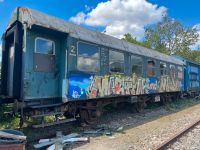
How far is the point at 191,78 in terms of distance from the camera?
77.2 ft

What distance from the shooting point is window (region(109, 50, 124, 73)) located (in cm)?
1096

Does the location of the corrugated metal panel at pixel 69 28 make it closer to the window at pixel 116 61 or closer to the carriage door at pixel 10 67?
the window at pixel 116 61

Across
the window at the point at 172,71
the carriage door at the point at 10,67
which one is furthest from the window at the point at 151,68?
the carriage door at the point at 10,67

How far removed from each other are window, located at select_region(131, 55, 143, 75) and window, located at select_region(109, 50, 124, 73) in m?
1.12

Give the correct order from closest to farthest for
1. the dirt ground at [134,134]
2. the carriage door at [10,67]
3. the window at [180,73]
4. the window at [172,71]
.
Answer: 1. the dirt ground at [134,134]
2. the carriage door at [10,67]
3. the window at [172,71]
4. the window at [180,73]

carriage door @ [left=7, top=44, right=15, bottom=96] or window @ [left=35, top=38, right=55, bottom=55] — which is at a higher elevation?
window @ [left=35, top=38, right=55, bottom=55]

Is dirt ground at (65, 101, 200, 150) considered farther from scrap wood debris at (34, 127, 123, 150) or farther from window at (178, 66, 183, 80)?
window at (178, 66, 183, 80)

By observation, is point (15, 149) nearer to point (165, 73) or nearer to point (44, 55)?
point (44, 55)

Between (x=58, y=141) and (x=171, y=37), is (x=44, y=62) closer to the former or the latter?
(x=58, y=141)

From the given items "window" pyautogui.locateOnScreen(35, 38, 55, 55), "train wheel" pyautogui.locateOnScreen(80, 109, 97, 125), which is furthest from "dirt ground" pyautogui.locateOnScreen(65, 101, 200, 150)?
"window" pyautogui.locateOnScreen(35, 38, 55, 55)

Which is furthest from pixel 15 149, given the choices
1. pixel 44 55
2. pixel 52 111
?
pixel 44 55

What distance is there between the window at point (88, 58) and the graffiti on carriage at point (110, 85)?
317 millimetres

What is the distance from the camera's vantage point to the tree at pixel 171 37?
4681 centimetres

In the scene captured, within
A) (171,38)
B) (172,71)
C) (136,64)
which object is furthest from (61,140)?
(171,38)
